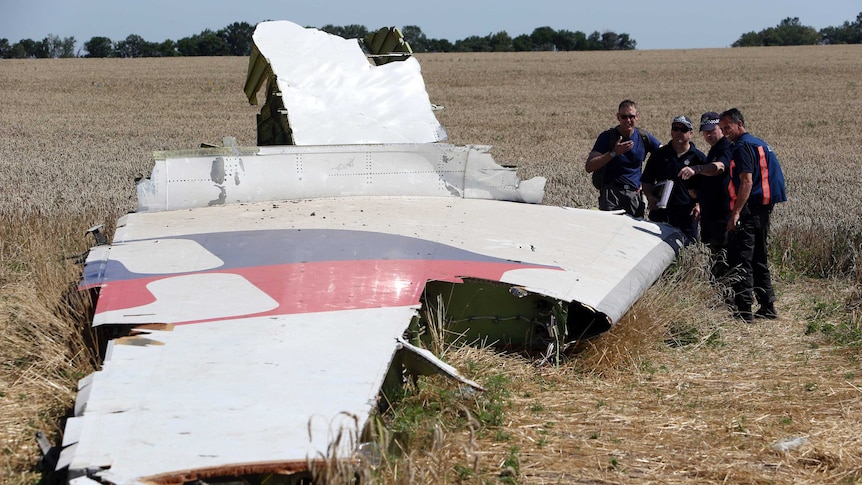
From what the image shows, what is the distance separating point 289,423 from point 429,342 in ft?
6.78

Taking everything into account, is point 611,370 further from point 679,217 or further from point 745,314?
point 679,217

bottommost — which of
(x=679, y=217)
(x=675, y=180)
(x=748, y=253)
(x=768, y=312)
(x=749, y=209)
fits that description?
(x=768, y=312)

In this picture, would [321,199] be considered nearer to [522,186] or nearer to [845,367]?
[522,186]

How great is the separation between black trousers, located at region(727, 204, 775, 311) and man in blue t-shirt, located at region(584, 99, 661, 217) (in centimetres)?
133

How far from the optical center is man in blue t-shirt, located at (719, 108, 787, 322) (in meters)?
7.07

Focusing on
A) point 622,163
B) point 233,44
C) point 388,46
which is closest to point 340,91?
point 388,46

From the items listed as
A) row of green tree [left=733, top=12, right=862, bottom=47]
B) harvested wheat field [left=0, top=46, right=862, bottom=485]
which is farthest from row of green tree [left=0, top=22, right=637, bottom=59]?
harvested wheat field [left=0, top=46, right=862, bottom=485]

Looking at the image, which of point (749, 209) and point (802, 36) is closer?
point (749, 209)

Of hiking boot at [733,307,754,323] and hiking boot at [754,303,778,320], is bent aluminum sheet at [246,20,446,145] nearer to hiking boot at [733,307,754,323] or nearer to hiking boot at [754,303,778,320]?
hiking boot at [733,307,754,323]

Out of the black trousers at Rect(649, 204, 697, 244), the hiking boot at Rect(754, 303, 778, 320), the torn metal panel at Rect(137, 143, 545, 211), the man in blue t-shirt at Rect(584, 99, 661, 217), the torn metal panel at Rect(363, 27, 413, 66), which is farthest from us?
the torn metal panel at Rect(363, 27, 413, 66)

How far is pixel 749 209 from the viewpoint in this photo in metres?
7.23

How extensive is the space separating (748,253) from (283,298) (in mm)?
4230

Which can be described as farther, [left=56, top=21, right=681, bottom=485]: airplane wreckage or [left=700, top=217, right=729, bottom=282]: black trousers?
[left=700, top=217, right=729, bottom=282]: black trousers

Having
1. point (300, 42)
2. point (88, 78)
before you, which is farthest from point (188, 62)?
point (300, 42)
